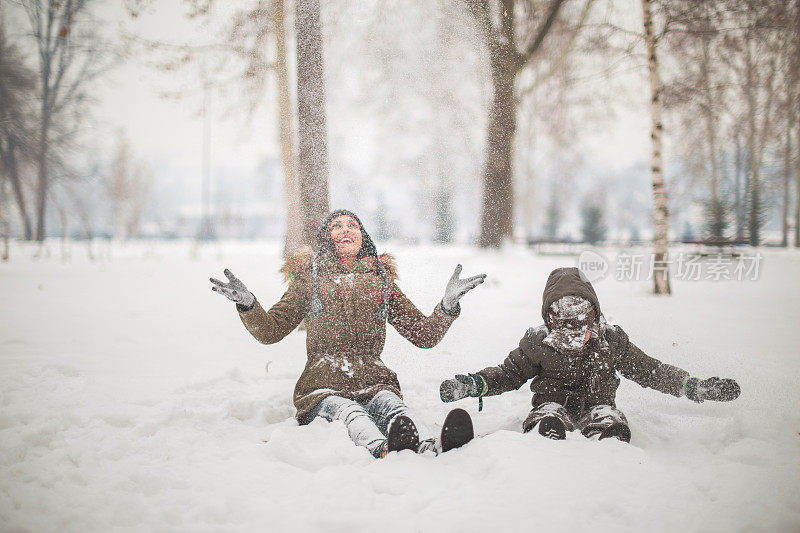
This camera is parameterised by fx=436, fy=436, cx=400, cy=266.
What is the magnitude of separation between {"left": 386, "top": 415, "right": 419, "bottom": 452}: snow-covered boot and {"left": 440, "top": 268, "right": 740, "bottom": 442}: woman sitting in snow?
1.33 ft

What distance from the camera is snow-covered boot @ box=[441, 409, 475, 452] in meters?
1.93

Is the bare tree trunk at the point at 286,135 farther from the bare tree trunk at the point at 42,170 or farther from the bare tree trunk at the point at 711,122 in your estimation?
the bare tree trunk at the point at 711,122

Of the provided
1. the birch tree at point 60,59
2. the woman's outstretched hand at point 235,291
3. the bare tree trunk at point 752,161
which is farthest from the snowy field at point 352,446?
the bare tree trunk at point 752,161

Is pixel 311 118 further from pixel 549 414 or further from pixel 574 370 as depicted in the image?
pixel 549 414

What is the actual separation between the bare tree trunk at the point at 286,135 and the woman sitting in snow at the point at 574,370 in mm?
2604

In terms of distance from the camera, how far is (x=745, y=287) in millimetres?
7051

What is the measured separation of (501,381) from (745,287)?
271 inches

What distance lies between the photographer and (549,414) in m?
2.07

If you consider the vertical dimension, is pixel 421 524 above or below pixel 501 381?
below

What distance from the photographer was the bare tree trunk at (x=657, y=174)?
18.7ft

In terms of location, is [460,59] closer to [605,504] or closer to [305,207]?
[305,207]

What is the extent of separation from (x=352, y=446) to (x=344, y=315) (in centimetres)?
79

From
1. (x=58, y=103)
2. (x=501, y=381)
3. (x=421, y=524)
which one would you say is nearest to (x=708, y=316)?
(x=501, y=381)


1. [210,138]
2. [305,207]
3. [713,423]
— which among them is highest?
[210,138]
